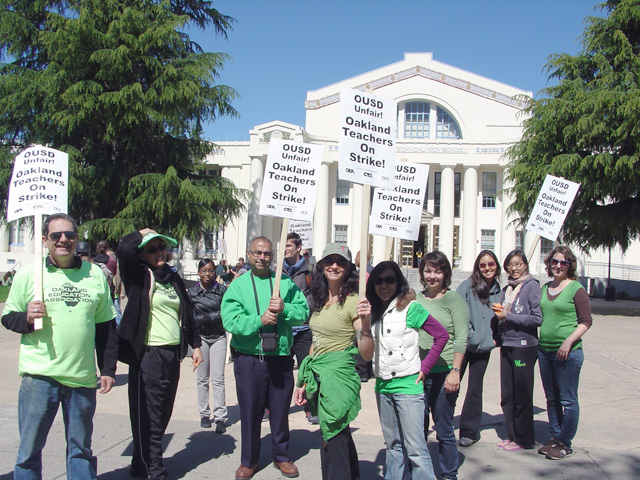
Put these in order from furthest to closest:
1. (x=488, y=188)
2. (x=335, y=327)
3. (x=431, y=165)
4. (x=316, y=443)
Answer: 1. (x=488, y=188)
2. (x=431, y=165)
3. (x=316, y=443)
4. (x=335, y=327)

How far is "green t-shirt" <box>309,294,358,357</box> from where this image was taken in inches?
164

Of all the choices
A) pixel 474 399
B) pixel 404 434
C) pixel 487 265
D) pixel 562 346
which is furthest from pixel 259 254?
pixel 562 346

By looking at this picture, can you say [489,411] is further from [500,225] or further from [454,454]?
[500,225]

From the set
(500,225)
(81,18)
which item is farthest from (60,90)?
(500,225)

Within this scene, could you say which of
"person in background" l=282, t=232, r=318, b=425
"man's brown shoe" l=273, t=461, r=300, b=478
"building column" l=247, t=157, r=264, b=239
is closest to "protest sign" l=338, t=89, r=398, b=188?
"person in background" l=282, t=232, r=318, b=425

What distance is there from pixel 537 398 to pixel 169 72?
17.5m

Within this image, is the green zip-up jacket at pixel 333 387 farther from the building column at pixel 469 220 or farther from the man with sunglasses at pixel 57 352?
the building column at pixel 469 220

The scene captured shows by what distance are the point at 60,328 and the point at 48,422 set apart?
622 mm

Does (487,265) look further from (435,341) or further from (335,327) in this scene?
(335,327)

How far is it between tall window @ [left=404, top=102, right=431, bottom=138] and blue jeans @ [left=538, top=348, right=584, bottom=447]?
128ft

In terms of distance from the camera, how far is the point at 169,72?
2061 cm

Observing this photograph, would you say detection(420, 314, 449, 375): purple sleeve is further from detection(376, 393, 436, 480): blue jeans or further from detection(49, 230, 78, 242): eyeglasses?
detection(49, 230, 78, 242): eyeglasses

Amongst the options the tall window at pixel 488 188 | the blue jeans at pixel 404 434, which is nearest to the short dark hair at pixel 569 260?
the blue jeans at pixel 404 434

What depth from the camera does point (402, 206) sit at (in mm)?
6043
